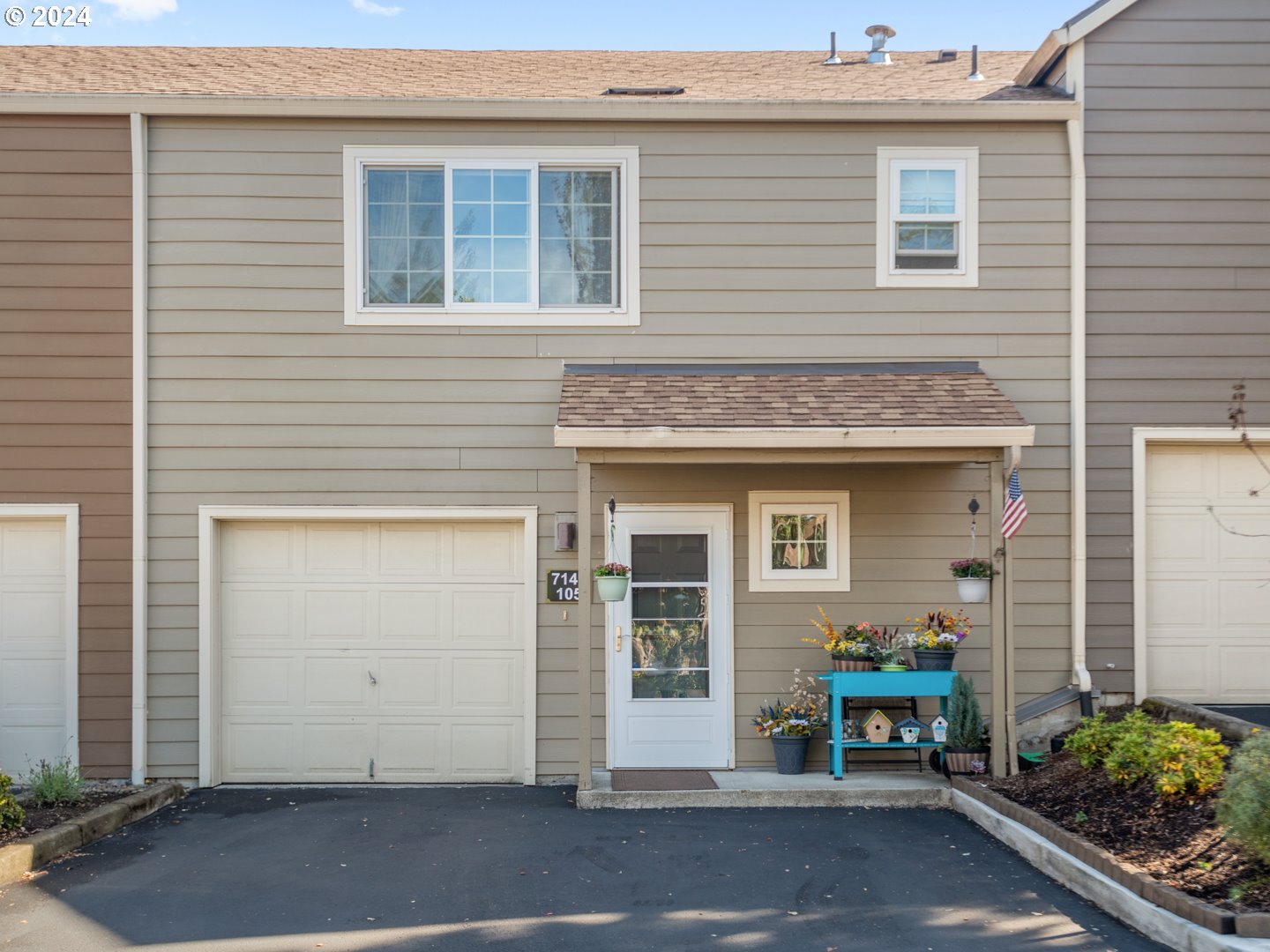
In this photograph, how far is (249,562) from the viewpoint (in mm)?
8648

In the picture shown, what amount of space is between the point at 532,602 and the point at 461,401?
1.63 m

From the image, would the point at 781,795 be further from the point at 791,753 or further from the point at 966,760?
the point at 966,760

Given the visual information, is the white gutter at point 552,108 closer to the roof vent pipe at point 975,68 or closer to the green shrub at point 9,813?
the roof vent pipe at point 975,68

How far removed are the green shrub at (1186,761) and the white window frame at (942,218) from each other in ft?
12.2

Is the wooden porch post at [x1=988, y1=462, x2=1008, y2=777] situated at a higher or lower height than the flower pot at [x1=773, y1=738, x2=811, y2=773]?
higher

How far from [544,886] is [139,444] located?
15.5ft

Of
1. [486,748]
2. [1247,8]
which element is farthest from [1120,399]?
[486,748]

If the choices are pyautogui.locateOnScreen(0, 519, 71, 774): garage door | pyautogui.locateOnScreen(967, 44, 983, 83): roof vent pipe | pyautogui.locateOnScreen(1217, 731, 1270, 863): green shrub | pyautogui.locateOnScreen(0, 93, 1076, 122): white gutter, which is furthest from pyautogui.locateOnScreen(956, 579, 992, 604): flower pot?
pyautogui.locateOnScreen(0, 519, 71, 774): garage door

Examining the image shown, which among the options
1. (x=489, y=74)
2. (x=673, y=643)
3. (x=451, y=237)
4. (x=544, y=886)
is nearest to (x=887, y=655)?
(x=673, y=643)

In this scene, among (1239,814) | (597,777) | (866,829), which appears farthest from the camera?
(597,777)

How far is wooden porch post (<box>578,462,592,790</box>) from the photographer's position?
7.63 m

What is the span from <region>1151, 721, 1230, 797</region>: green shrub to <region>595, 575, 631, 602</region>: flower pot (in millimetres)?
3409

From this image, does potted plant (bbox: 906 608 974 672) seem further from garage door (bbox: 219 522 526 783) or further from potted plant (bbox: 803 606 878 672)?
garage door (bbox: 219 522 526 783)

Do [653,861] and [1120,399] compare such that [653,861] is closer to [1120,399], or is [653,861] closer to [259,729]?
[259,729]
